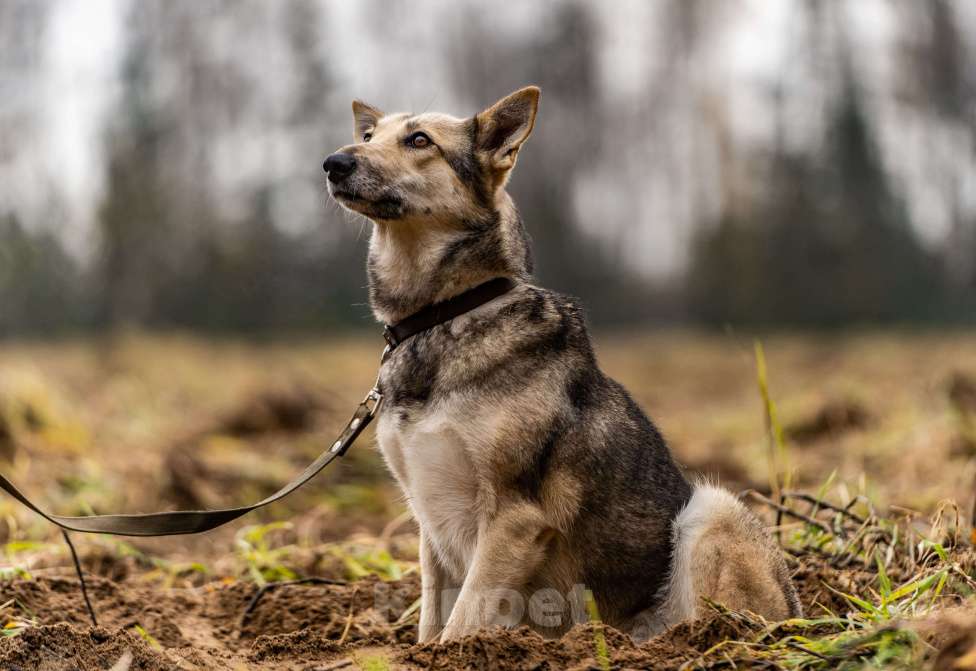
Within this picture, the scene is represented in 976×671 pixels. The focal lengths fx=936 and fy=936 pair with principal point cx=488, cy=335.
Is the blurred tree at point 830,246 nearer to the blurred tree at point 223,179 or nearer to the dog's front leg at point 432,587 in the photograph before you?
the blurred tree at point 223,179

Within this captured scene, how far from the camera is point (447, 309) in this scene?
140 inches

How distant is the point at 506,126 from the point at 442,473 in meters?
1.53

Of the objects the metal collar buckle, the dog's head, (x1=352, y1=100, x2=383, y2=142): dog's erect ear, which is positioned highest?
(x1=352, y1=100, x2=383, y2=142): dog's erect ear

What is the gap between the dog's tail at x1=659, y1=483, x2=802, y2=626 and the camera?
3266 mm

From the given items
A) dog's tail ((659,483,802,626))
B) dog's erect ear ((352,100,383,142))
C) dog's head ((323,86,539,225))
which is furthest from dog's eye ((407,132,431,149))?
dog's tail ((659,483,802,626))

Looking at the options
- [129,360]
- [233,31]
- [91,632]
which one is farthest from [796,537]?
[233,31]

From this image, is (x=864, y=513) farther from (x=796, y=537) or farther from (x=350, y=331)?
(x=350, y=331)

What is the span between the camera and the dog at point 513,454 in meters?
3.19

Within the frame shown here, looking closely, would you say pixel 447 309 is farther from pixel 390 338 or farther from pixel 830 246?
pixel 830 246

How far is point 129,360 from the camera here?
630 inches

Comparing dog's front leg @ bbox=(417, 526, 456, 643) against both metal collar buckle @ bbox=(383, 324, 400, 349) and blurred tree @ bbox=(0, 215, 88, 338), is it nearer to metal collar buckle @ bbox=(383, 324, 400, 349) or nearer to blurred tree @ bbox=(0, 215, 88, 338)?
metal collar buckle @ bbox=(383, 324, 400, 349)

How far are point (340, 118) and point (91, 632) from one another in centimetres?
1907

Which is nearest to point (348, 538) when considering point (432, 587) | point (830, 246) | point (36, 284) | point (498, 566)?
point (432, 587)

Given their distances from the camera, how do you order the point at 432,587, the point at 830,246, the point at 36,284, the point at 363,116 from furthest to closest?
the point at 830,246 < the point at 36,284 < the point at 363,116 < the point at 432,587
